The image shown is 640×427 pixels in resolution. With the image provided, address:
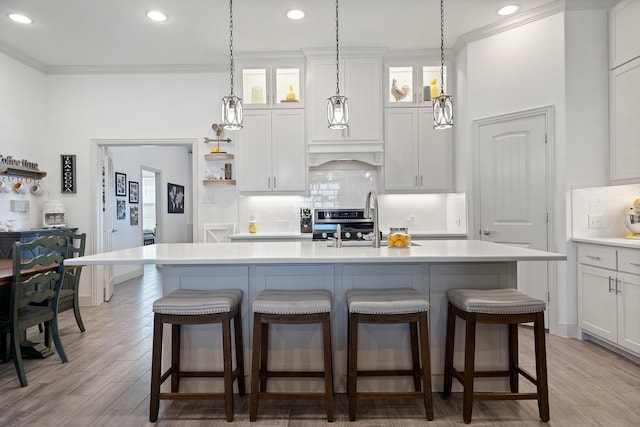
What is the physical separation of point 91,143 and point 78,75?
89 centimetres

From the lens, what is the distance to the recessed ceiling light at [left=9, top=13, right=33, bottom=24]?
145 inches

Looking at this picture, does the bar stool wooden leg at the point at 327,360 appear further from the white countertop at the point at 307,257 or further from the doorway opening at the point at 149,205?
the doorway opening at the point at 149,205

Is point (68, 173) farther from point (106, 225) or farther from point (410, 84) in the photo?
point (410, 84)

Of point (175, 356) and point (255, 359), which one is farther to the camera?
point (175, 356)

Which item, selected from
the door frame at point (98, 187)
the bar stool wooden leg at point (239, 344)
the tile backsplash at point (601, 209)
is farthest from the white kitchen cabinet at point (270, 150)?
the tile backsplash at point (601, 209)

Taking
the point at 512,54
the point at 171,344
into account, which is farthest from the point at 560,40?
the point at 171,344

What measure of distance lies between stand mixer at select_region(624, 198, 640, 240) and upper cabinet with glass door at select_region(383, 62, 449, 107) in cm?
226

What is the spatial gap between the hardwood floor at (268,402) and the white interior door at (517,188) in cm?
91

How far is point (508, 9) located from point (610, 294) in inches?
105

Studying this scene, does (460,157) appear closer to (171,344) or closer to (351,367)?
(351,367)

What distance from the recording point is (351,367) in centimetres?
212

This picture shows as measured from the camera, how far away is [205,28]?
3955 millimetres

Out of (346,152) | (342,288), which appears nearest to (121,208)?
(346,152)

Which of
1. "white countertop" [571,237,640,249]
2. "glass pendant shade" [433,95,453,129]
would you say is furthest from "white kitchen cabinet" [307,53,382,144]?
"white countertop" [571,237,640,249]
